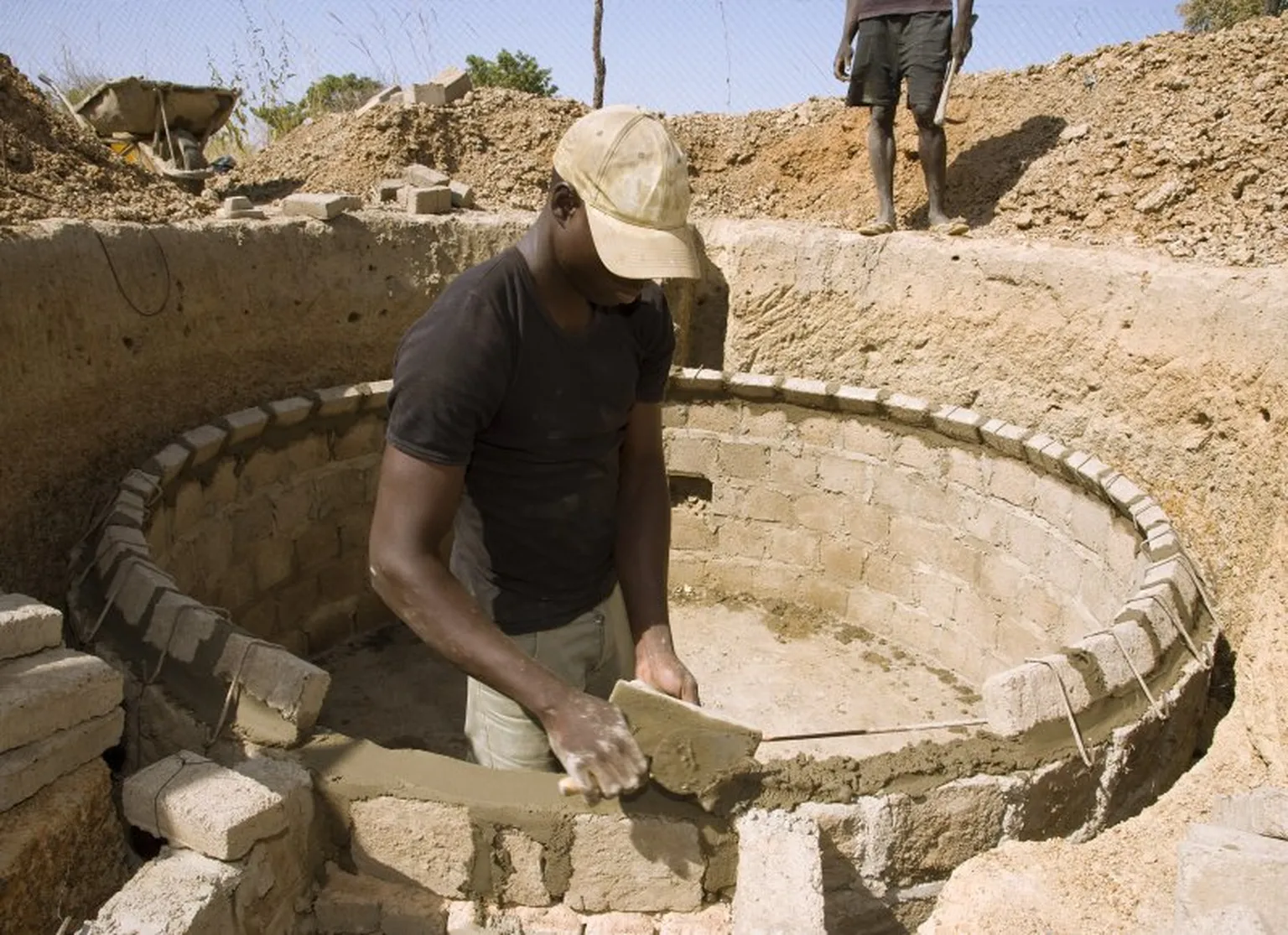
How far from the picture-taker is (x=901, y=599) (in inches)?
263

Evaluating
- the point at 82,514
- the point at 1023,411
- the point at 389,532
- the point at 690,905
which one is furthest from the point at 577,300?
the point at 1023,411

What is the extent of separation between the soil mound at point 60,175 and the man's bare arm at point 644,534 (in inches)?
130

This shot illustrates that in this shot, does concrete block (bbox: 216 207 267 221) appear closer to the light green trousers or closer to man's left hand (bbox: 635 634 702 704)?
the light green trousers

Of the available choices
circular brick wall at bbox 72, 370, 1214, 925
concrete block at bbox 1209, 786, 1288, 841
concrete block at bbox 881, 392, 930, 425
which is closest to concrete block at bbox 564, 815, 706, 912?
circular brick wall at bbox 72, 370, 1214, 925

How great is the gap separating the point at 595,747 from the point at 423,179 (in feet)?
19.4

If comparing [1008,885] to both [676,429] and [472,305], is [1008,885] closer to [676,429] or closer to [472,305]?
[472,305]

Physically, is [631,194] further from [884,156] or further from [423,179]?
[423,179]

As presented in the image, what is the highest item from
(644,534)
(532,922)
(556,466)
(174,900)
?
(556,466)

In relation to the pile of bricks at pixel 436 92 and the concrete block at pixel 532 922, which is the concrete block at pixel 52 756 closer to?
the concrete block at pixel 532 922

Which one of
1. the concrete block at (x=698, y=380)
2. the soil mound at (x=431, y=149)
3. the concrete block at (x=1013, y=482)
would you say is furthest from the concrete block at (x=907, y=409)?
the soil mound at (x=431, y=149)

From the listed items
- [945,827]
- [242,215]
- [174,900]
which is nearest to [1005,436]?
[945,827]

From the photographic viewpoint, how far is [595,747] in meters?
2.33

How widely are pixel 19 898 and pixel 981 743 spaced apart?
2.69 metres

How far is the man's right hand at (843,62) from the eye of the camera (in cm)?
726
